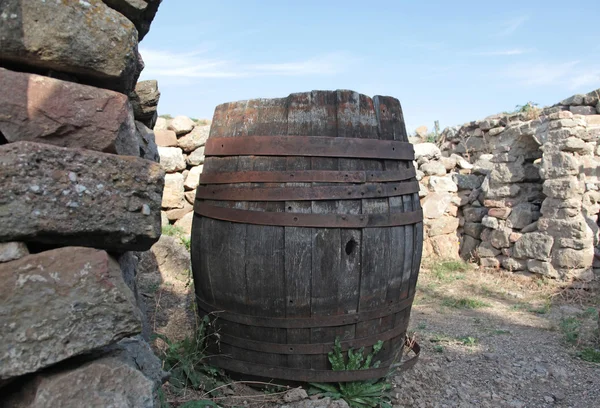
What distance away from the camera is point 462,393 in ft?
9.61

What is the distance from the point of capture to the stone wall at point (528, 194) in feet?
19.6

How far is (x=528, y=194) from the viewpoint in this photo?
6.68 metres

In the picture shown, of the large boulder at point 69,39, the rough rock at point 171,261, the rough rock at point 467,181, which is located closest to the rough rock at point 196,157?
the rough rock at point 171,261

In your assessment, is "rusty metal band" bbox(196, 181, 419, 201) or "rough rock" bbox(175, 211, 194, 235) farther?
Result: "rough rock" bbox(175, 211, 194, 235)

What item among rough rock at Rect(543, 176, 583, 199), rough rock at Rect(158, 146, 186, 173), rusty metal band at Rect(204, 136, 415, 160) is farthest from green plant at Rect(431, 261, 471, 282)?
rusty metal band at Rect(204, 136, 415, 160)

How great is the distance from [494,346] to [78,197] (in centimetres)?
346

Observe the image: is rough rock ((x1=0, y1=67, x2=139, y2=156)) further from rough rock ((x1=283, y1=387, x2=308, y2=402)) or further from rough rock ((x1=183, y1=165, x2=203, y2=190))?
rough rock ((x1=183, y1=165, x2=203, y2=190))

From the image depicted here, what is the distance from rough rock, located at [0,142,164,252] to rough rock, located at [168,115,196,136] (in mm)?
6057

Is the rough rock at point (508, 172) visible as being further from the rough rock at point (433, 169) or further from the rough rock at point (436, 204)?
the rough rock at point (433, 169)

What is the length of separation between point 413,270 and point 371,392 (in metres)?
0.74

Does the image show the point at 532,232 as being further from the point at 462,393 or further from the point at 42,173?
the point at 42,173

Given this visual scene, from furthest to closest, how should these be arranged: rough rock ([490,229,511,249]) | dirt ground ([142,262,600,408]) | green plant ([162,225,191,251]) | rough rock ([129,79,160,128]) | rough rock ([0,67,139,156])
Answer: rough rock ([490,229,511,249]) < green plant ([162,225,191,251]) < rough rock ([129,79,160,128]) < dirt ground ([142,262,600,408]) < rough rock ([0,67,139,156])

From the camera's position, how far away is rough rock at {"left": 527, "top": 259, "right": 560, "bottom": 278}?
6.06 m

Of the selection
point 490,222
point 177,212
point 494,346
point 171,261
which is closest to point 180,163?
point 177,212
